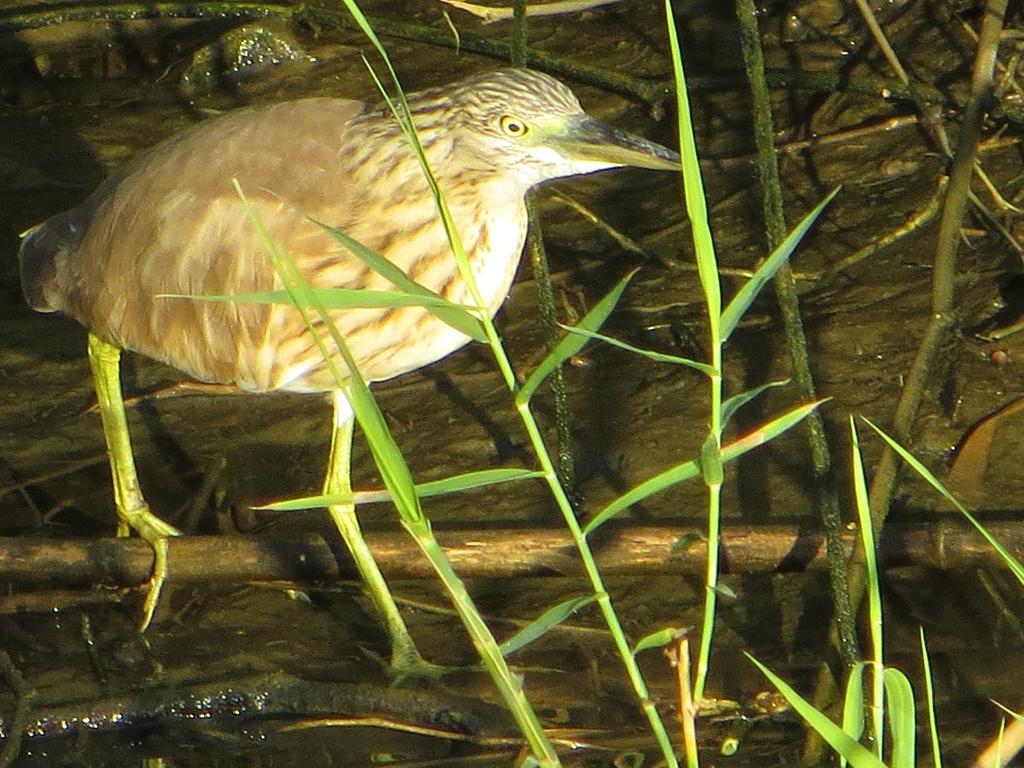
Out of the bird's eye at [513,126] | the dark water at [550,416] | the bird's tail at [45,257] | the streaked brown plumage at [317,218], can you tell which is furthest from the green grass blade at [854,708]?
the bird's tail at [45,257]

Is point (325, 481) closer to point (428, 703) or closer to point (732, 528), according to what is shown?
point (428, 703)

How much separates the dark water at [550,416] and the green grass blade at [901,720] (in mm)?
1102

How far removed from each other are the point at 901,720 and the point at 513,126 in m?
1.71

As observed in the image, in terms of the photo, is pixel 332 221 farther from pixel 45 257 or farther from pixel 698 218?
pixel 698 218

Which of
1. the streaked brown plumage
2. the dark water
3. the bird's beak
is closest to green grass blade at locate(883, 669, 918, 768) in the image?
the dark water

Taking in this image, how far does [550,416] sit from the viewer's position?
14.6 feet

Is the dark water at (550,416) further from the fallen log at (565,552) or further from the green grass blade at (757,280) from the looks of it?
the green grass blade at (757,280)

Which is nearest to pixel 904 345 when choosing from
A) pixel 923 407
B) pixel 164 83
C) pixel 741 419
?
pixel 923 407

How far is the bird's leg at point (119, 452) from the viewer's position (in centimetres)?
399

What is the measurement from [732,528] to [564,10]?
5.82 feet

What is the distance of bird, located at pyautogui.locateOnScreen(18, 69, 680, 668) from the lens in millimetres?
3438

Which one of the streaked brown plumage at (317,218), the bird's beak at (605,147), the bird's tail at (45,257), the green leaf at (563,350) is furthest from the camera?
the bird's tail at (45,257)

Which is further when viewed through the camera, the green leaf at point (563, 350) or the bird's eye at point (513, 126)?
the bird's eye at point (513, 126)

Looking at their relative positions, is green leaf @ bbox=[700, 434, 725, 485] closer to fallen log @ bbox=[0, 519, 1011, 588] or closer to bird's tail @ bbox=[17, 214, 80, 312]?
fallen log @ bbox=[0, 519, 1011, 588]
